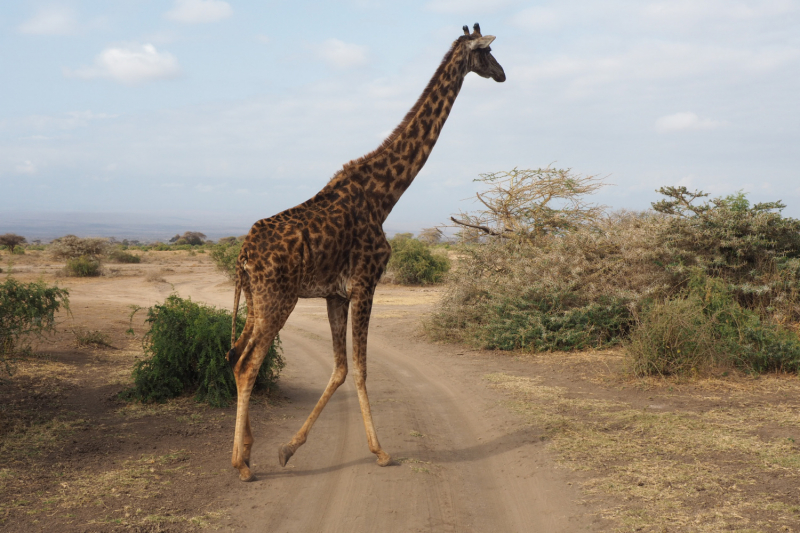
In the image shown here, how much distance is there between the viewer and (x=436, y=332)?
12250 mm

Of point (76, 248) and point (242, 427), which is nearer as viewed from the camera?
point (242, 427)

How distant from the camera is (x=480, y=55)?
6133 mm

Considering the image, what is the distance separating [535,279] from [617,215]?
2790mm

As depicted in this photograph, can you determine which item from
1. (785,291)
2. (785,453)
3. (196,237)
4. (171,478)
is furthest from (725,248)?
(196,237)

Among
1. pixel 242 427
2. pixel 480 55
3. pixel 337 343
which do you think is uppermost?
pixel 480 55

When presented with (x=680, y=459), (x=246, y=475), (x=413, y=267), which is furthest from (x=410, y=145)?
(x=413, y=267)

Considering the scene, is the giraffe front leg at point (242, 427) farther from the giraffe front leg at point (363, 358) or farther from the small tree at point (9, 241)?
the small tree at point (9, 241)

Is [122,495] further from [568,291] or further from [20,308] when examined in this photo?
[568,291]

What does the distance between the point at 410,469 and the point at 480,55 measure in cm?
434

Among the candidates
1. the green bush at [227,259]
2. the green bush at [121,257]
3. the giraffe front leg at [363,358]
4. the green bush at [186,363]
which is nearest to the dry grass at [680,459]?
the giraffe front leg at [363,358]

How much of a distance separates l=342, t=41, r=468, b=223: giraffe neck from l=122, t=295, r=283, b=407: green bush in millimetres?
2899

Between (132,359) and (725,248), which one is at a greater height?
(725,248)

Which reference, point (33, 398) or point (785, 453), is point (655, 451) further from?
point (33, 398)

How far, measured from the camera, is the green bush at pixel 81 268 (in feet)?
84.5
